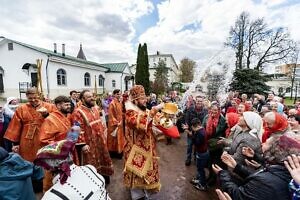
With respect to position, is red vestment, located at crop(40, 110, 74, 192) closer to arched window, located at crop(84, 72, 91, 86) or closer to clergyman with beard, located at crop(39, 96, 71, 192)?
clergyman with beard, located at crop(39, 96, 71, 192)

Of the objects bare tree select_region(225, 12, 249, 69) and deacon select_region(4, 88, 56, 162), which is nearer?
deacon select_region(4, 88, 56, 162)

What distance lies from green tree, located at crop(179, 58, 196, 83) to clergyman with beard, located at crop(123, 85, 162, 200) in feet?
175

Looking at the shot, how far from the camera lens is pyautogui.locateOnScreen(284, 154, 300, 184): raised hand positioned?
4.56 ft

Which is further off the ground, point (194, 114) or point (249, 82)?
point (249, 82)

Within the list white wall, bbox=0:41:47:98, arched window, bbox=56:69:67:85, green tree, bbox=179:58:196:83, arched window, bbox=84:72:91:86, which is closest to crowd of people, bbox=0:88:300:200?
arched window, bbox=56:69:67:85

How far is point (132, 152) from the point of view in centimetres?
321

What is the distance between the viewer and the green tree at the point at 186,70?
55.8 metres

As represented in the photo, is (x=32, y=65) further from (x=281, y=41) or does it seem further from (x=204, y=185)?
(x=281, y=41)

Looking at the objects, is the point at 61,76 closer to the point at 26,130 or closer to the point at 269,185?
the point at 26,130

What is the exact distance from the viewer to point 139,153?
10.5 feet

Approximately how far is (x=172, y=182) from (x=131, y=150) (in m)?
1.60

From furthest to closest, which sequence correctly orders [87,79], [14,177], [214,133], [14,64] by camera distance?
[87,79]
[14,64]
[214,133]
[14,177]

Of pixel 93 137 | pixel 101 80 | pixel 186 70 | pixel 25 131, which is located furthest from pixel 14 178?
pixel 186 70

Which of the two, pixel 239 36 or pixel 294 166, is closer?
pixel 294 166
